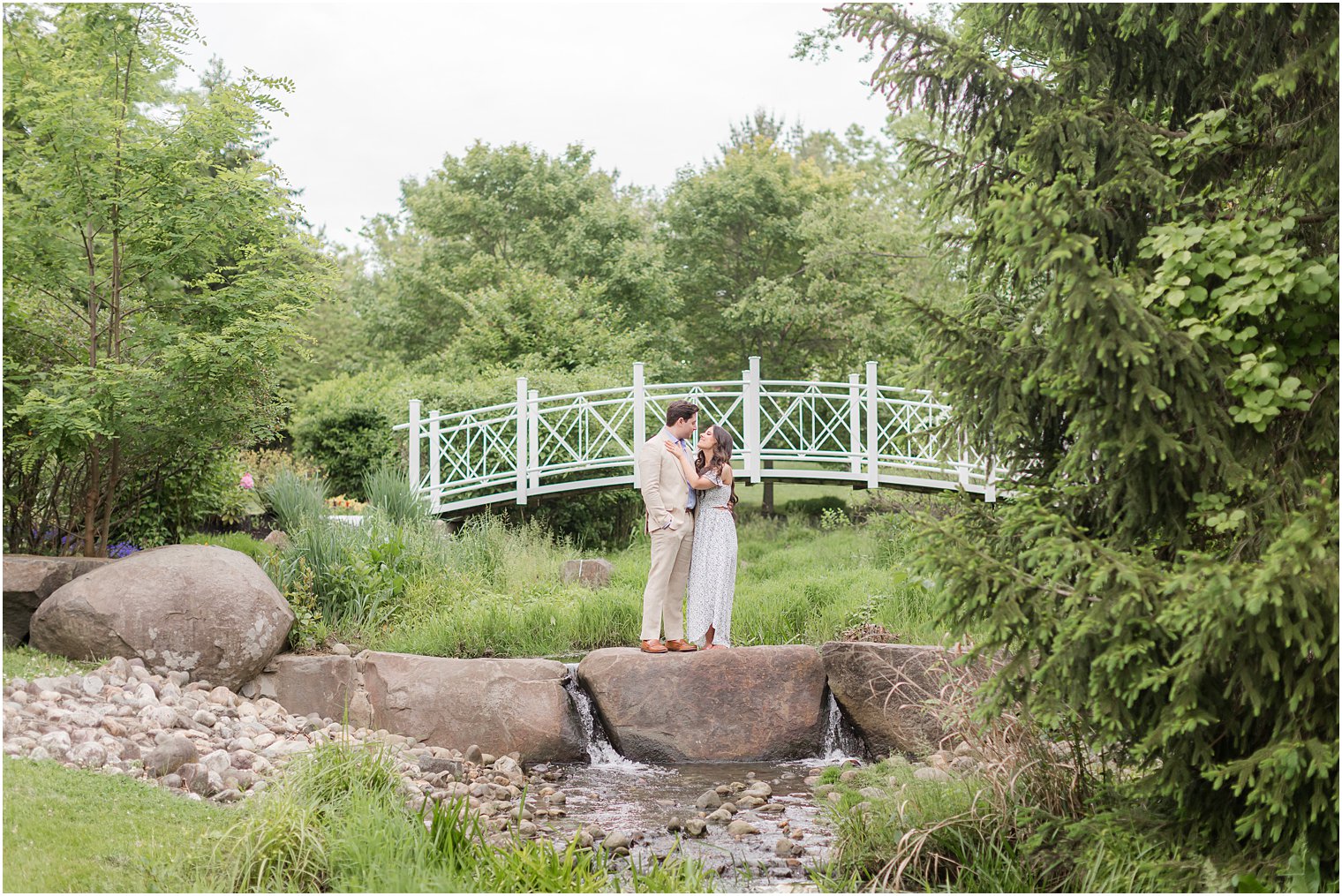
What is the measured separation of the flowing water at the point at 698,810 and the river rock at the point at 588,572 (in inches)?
118

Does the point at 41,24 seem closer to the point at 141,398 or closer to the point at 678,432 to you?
the point at 141,398

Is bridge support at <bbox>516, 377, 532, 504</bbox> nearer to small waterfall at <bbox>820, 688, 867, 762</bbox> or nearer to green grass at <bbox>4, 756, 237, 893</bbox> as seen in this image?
small waterfall at <bbox>820, 688, 867, 762</bbox>

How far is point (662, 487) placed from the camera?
26.4 feet

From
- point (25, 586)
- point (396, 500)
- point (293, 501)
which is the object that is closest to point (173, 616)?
point (25, 586)

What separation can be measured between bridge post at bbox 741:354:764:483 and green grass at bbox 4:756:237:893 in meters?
9.12

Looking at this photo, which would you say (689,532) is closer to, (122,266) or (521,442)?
(122,266)

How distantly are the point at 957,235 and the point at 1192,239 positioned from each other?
976mm

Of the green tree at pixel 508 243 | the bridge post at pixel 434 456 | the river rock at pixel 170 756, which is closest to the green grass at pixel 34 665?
the river rock at pixel 170 756

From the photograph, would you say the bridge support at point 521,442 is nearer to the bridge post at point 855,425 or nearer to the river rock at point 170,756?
the bridge post at point 855,425

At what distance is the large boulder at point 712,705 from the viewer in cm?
786

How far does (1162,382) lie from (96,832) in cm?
489

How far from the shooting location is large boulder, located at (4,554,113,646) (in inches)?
284

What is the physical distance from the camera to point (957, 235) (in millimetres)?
4688

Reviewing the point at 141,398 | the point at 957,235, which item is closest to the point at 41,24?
the point at 141,398
